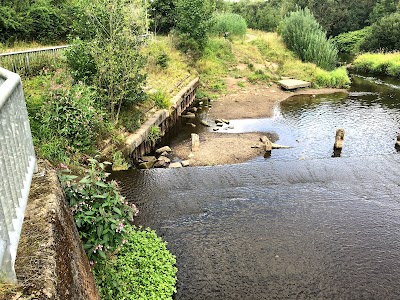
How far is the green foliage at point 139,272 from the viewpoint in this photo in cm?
504

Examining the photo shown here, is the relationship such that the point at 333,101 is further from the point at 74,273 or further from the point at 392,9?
the point at 392,9

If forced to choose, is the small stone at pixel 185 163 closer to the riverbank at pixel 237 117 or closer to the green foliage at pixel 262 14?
the riverbank at pixel 237 117

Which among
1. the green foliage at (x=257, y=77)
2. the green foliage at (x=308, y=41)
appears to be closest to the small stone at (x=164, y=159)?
the green foliage at (x=257, y=77)

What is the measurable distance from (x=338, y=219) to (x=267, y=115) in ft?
39.2

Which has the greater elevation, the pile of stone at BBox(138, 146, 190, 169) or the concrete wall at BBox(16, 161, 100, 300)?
the concrete wall at BBox(16, 161, 100, 300)

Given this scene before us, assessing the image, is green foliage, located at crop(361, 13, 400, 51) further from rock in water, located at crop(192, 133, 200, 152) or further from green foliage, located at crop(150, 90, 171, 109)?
rock in water, located at crop(192, 133, 200, 152)

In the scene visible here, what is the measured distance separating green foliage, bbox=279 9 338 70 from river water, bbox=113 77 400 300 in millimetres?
19334

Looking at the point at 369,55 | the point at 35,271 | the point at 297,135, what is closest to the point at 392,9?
the point at 369,55

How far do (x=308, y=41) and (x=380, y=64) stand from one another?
6707 mm

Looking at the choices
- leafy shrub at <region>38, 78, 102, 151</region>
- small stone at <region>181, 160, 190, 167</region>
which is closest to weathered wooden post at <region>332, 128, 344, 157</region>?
small stone at <region>181, 160, 190, 167</region>

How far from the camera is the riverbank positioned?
1290 centimetres

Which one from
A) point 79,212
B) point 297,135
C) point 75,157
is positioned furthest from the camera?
point 297,135

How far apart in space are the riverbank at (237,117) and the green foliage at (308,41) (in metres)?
4.83

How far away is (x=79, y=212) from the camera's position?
462 centimetres
